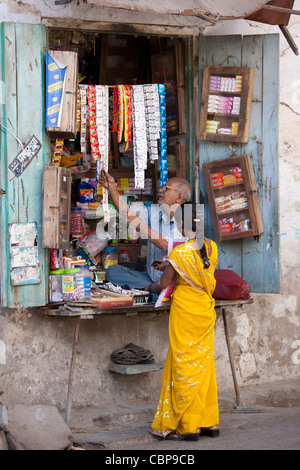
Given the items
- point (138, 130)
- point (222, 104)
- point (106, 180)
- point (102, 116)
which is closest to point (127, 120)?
point (138, 130)

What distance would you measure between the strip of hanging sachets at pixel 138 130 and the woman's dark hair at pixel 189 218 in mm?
734

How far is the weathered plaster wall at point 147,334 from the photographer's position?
5.50 meters

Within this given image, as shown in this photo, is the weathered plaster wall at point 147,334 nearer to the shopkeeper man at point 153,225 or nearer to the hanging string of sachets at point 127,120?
the shopkeeper man at point 153,225

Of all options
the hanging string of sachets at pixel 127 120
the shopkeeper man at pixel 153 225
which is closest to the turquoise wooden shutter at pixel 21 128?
the hanging string of sachets at pixel 127 120

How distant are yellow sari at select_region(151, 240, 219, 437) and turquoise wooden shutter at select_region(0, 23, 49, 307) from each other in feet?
3.42

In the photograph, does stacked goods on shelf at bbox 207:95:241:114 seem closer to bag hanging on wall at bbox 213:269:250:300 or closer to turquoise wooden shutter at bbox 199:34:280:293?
turquoise wooden shutter at bbox 199:34:280:293

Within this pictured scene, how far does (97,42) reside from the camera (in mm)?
7031

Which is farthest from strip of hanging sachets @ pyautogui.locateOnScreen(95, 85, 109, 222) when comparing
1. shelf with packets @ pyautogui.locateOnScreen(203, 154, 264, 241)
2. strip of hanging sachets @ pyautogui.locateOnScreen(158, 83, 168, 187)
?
shelf with packets @ pyautogui.locateOnScreen(203, 154, 264, 241)

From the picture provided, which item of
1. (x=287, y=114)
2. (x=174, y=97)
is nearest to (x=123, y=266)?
(x=174, y=97)

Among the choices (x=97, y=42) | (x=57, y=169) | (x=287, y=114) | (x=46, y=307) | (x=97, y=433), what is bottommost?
(x=97, y=433)

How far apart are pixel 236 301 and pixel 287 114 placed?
183 cm

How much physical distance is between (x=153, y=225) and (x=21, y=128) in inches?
60.6

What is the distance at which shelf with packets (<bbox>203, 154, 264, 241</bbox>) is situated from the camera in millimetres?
5918
